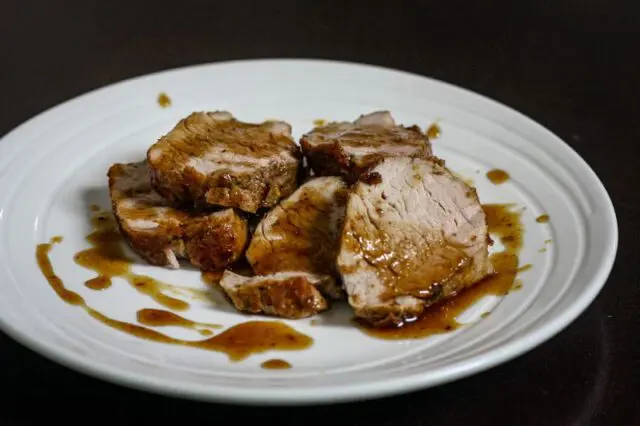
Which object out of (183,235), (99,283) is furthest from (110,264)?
(183,235)

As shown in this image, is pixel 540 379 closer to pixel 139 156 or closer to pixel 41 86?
pixel 139 156

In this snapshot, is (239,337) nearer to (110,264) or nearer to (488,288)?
(110,264)

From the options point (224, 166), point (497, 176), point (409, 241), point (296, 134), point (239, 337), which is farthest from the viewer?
point (296, 134)

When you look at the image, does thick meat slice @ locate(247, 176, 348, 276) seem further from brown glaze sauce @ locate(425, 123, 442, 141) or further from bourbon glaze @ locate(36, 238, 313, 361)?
brown glaze sauce @ locate(425, 123, 442, 141)

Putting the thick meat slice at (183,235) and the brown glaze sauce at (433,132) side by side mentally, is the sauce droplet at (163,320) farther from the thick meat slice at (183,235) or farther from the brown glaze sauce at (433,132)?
the brown glaze sauce at (433,132)

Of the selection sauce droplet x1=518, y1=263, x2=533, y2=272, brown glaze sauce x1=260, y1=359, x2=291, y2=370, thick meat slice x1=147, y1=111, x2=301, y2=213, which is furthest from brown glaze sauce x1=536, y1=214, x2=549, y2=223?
brown glaze sauce x1=260, y1=359, x2=291, y2=370

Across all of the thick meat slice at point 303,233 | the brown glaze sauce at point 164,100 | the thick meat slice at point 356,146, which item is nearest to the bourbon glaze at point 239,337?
the thick meat slice at point 303,233
